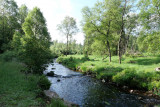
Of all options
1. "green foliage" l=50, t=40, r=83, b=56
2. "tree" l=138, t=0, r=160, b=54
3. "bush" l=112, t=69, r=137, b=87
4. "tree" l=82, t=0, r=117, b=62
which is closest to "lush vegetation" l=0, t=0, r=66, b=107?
"bush" l=112, t=69, r=137, b=87

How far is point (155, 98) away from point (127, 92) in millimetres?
2236

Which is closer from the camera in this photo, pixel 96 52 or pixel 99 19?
pixel 99 19

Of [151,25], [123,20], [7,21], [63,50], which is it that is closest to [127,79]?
[151,25]

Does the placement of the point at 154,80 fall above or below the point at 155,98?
above

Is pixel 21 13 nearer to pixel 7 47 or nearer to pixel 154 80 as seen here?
pixel 7 47

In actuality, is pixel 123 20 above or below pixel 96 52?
above

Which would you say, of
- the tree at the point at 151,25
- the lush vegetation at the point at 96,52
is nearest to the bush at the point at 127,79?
the lush vegetation at the point at 96,52

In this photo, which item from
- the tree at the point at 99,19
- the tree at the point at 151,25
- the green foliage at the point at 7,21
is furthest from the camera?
the green foliage at the point at 7,21

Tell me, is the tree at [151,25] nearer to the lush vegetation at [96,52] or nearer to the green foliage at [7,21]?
the lush vegetation at [96,52]

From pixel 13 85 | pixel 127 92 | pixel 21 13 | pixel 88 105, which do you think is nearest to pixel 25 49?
pixel 13 85

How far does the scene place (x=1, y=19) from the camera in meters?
26.0

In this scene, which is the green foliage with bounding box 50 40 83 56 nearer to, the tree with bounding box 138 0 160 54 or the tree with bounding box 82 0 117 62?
the tree with bounding box 82 0 117 62

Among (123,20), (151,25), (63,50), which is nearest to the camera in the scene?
(151,25)

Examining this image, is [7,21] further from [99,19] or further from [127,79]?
[127,79]
